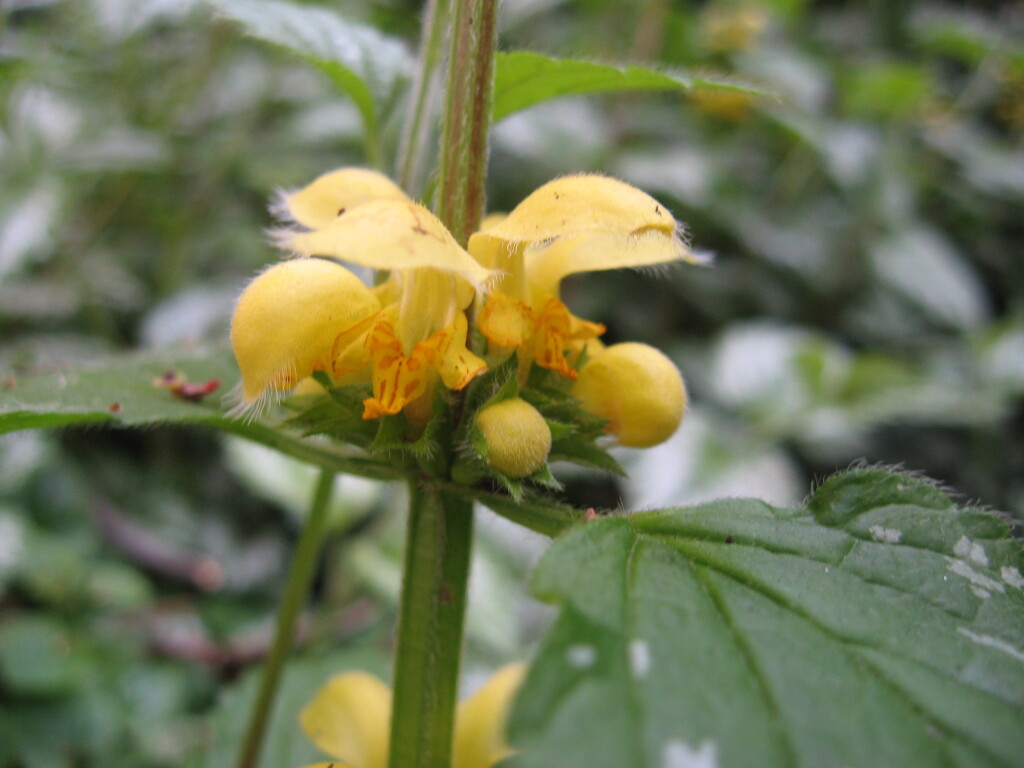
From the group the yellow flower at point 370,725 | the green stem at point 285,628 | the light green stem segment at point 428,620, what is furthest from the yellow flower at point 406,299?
the yellow flower at point 370,725

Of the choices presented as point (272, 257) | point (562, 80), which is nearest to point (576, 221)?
point (562, 80)

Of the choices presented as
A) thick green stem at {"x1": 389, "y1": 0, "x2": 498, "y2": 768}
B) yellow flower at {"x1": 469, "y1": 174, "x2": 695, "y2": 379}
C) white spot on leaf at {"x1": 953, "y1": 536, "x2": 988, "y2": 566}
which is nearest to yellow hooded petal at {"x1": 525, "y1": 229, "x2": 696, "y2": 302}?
yellow flower at {"x1": 469, "y1": 174, "x2": 695, "y2": 379}

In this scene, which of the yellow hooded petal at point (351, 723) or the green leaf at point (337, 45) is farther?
the yellow hooded petal at point (351, 723)

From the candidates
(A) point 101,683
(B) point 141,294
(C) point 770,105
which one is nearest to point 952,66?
(C) point 770,105

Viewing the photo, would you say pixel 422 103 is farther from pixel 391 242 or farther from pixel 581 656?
pixel 581 656

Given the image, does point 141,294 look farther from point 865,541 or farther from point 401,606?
point 865,541

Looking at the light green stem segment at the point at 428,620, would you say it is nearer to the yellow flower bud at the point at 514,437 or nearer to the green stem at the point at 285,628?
the yellow flower bud at the point at 514,437
